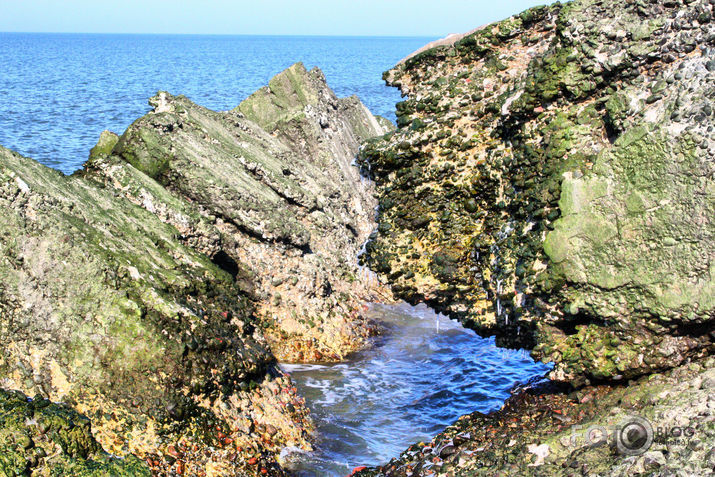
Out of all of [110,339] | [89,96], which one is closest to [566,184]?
[110,339]

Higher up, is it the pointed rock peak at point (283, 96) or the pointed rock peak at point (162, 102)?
the pointed rock peak at point (283, 96)

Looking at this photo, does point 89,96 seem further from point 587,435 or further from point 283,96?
point 587,435

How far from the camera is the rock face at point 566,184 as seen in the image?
6035 mm

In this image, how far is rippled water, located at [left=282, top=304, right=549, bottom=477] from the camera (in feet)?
29.9

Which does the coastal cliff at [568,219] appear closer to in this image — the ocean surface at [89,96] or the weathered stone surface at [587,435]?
the weathered stone surface at [587,435]

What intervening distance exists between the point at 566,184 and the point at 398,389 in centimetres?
560

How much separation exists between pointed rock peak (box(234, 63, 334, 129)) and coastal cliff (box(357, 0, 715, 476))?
10940 mm

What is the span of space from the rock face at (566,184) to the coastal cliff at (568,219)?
0.02 metres

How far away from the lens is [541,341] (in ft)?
22.8

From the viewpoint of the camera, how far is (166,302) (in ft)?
26.9

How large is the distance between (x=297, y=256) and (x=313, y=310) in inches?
→ 40.4

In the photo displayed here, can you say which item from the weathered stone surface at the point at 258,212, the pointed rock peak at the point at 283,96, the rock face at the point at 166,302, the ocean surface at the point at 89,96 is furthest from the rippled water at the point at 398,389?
the ocean surface at the point at 89,96

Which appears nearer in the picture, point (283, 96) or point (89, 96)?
point (283, 96)

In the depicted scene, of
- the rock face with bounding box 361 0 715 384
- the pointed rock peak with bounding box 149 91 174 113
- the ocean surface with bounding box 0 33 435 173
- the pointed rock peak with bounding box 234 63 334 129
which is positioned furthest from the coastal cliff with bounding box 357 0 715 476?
the ocean surface with bounding box 0 33 435 173
